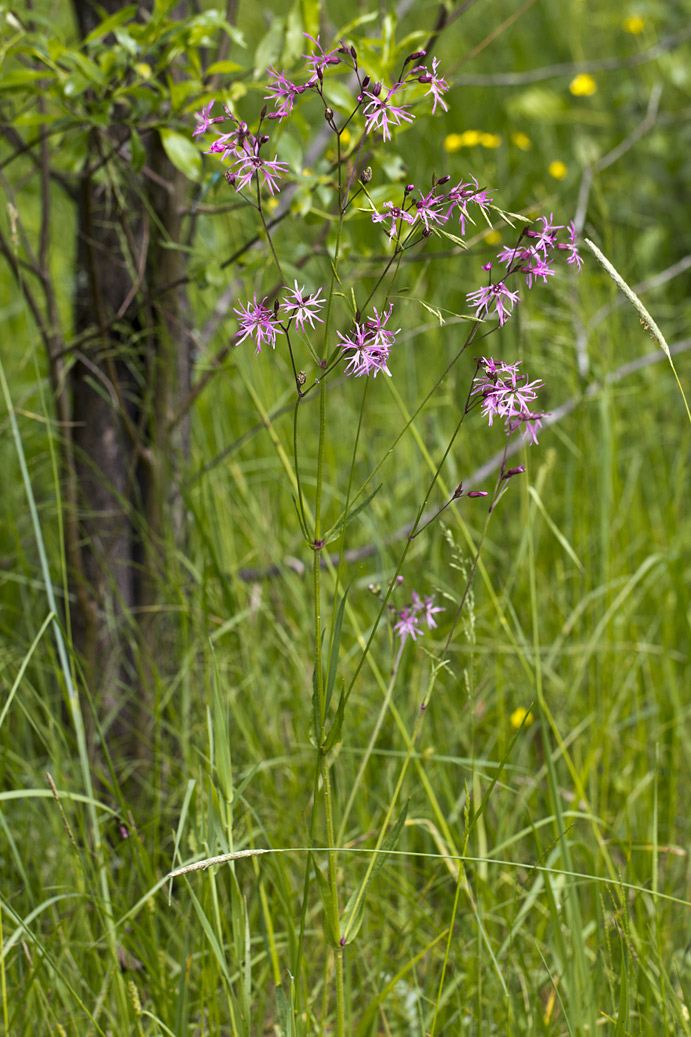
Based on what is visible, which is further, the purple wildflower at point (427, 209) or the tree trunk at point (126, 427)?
the tree trunk at point (126, 427)

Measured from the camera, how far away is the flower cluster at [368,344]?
739 millimetres

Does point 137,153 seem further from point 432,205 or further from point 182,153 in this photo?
point 432,205

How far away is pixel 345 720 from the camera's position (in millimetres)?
1552

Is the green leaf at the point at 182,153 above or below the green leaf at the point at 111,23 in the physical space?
below

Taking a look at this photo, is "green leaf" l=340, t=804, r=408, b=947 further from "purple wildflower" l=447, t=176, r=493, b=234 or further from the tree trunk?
the tree trunk

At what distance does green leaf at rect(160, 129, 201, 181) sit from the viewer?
3.80 ft

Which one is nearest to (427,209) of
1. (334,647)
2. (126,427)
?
(334,647)

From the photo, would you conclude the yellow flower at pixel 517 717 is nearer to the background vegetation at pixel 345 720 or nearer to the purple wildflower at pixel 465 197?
the background vegetation at pixel 345 720

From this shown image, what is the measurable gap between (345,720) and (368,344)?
938mm

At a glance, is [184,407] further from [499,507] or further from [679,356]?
[679,356]

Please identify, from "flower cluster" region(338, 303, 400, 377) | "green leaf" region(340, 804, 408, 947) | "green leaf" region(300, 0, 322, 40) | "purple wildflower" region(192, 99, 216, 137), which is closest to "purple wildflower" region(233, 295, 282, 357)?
"flower cluster" region(338, 303, 400, 377)

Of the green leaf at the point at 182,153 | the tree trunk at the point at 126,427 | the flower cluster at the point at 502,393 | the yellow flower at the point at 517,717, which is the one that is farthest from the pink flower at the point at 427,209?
the yellow flower at the point at 517,717

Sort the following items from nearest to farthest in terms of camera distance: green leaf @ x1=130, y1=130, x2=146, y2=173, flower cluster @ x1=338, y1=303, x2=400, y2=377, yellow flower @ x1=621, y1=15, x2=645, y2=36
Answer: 1. flower cluster @ x1=338, y1=303, x2=400, y2=377
2. green leaf @ x1=130, y1=130, x2=146, y2=173
3. yellow flower @ x1=621, y1=15, x2=645, y2=36

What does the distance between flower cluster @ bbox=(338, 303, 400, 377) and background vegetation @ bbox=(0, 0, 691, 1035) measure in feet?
0.19
